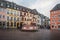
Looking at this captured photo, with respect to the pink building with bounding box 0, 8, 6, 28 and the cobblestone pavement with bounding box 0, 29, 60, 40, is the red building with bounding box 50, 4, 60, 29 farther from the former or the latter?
the pink building with bounding box 0, 8, 6, 28

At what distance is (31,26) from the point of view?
9.43 feet

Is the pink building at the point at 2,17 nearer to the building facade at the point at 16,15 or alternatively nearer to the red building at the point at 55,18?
the building facade at the point at 16,15

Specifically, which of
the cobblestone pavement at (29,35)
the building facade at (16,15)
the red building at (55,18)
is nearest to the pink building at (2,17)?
the building facade at (16,15)

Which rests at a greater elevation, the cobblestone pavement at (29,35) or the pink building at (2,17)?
the pink building at (2,17)

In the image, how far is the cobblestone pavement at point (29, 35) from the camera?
2.75 meters

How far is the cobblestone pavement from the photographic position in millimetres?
2751

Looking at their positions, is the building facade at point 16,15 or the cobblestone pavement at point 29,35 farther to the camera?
the building facade at point 16,15

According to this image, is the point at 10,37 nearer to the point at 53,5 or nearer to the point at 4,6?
the point at 4,6

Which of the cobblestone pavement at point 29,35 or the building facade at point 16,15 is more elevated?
the building facade at point 16,15

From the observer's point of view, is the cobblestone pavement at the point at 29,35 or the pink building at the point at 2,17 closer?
the cobblestone pavement at the point at 29,35

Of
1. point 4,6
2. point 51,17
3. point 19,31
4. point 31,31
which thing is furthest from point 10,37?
point 51,17

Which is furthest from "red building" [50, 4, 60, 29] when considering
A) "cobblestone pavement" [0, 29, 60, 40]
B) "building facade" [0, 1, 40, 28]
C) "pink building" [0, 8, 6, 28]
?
"pink building" [0, 8, 6, 28]

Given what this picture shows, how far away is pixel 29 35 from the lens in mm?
2822

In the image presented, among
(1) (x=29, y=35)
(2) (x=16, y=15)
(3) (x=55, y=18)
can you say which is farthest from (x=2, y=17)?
(3) (x=55, y=18)
